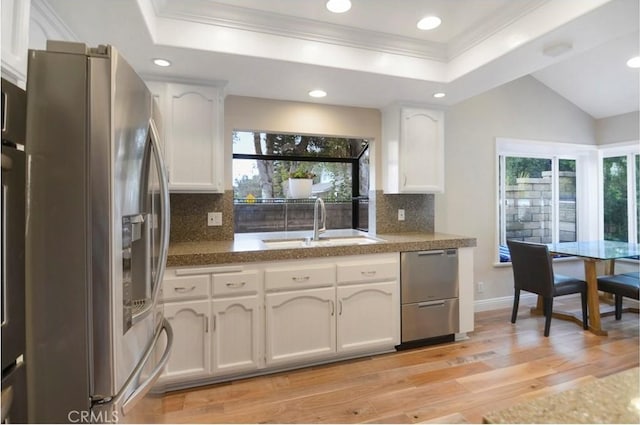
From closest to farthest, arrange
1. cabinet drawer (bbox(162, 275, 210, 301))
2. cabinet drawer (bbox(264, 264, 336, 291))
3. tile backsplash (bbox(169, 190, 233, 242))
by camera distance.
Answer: cabinet drawer (bbox(162, 275, 210, 301)) → cabinet drawer (bbox(264, 264, 336, 291)) → tile backsplash (bbox(169, 190, 233, 242))

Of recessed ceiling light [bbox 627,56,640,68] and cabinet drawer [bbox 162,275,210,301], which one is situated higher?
recessed ceiling light [bbox 627,56,640,68]

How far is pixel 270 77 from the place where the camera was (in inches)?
93.6

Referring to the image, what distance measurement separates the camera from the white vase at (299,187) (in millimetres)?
3053

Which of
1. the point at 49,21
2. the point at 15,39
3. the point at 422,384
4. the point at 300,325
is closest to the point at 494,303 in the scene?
the point at 422,384

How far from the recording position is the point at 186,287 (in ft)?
6.84

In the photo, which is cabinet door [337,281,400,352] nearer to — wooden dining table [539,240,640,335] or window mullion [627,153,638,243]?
wooden dining table [539,240,640,335]

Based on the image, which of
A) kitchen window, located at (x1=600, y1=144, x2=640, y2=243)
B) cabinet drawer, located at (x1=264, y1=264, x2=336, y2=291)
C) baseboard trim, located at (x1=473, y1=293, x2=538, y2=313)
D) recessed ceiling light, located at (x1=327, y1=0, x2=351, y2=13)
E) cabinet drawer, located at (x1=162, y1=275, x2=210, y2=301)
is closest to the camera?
recessed ceiling light, located at (x1=327, y1=0, x2=351, y2=13)

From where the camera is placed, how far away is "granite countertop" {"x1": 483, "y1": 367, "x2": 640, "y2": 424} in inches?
21.3

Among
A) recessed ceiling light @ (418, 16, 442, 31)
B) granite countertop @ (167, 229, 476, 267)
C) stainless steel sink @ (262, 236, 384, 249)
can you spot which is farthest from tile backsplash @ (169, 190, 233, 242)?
recessed ceiling light @ (418, 16, 442, 31)

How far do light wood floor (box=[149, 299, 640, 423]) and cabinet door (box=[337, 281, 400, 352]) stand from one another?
0.15m

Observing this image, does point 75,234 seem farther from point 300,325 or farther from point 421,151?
point 421,151

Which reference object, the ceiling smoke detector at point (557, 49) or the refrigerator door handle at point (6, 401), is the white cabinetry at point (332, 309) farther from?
the ceiling smoke detector at point (557, 49)

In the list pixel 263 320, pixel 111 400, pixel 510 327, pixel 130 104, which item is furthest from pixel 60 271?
pixel 510 327

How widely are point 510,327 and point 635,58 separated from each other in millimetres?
2777
